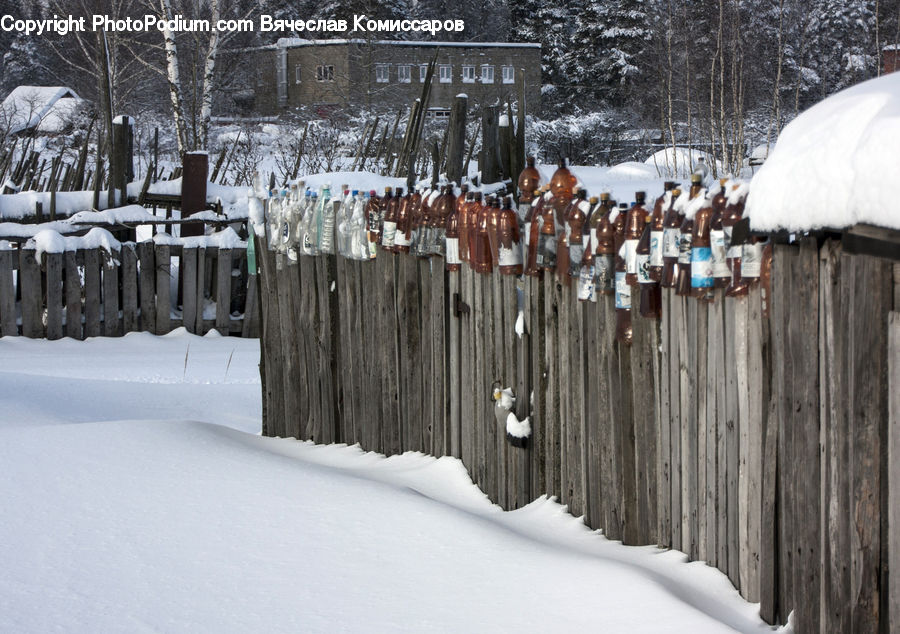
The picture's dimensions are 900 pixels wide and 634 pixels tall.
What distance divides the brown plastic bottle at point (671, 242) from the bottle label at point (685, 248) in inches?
0.8

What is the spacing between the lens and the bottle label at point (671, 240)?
151 inches

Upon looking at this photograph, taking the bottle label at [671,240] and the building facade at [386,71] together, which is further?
the building facade at [386,71]

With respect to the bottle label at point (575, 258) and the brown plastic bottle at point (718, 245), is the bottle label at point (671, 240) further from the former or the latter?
the bottle label at point (575, 258)

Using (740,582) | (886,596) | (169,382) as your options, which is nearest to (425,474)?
(740,582)

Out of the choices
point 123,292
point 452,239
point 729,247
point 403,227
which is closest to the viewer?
point 729,247

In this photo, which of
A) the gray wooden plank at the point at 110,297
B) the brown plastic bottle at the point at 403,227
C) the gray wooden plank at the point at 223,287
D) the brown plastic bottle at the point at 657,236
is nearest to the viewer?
the brown plastic bottle at the point at 657,236

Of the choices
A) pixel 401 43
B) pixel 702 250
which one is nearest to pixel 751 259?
pixel 702 250

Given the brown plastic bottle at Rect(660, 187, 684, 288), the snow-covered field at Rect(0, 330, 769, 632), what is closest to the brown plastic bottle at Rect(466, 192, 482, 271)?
the snow-covered field at Rect(0, 330, 769, 632)

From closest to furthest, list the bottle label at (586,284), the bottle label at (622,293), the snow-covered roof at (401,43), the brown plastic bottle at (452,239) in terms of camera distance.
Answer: the bottle label at (622,293)
the bottle label at (586,284)
the brown plastic bottle at (452,239)
the snow-covered roof at (401,43)

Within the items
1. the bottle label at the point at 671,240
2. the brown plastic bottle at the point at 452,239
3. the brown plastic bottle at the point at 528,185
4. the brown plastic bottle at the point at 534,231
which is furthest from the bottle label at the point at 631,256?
the brown plastic bottle at the point at 452,239

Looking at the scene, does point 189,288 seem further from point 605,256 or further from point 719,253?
point 719,253

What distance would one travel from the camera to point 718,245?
365 centimetres

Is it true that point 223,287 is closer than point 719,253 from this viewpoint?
No

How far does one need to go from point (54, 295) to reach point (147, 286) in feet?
3.17
